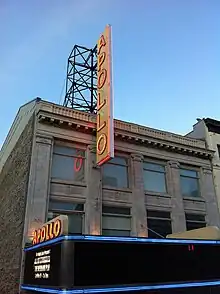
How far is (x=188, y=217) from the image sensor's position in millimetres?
19406

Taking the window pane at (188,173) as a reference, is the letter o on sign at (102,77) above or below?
above

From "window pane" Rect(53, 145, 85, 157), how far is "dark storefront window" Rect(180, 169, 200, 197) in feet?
25.1

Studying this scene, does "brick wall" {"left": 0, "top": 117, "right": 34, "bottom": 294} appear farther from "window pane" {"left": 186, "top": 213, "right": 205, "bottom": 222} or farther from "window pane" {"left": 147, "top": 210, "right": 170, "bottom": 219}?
"window pane" {"left": 186, "top": 213, "right": 205, "bottom": 222}

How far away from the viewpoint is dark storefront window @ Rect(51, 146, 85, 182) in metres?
16.9

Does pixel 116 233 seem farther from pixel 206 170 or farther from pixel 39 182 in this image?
pixel 206 170

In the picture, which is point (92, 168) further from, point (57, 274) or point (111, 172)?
point (57, 274)

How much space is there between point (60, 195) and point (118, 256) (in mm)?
6519

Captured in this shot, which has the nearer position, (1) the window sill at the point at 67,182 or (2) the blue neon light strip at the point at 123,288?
(2) the blue neon light strip at the point at 123,288

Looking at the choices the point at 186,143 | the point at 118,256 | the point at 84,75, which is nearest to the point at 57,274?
the point at 118,256

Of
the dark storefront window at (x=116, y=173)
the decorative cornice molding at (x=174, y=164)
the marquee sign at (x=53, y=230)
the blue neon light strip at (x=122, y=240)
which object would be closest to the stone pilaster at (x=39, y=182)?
the blue neon light strip at (x=122, y=240)

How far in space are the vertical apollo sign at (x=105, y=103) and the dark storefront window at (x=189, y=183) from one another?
24.5ft

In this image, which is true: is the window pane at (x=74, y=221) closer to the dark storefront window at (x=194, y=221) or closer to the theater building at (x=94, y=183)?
the theater building at (x=94, y=183)

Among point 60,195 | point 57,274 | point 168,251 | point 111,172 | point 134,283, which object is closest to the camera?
point 57,274

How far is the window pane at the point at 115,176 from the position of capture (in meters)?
18.1
